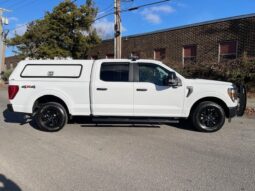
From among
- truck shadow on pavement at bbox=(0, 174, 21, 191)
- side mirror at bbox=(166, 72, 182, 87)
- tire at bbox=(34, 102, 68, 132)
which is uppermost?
side mirror at bbox=(166, 72, 182, 87)

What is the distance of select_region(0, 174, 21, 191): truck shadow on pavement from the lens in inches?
187

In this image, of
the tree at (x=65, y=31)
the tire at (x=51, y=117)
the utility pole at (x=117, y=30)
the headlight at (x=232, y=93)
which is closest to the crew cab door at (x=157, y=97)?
the headlight at (x=232, y=93)

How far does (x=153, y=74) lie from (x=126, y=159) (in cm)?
319

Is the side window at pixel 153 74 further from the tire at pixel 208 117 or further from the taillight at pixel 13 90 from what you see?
the taillight at pixel 13 90

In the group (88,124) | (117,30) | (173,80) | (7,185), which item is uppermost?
(117,30)

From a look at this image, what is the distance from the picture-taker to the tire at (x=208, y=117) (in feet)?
28.5

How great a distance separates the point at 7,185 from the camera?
490 centimetres

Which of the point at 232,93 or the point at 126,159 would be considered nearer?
the point at 126,159

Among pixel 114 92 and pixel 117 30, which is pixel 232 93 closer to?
pixel 114 92

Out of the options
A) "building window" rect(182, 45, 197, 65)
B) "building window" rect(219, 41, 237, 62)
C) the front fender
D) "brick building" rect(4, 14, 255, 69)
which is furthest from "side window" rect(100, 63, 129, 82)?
"building window" rect(182, 45, 197, 65)

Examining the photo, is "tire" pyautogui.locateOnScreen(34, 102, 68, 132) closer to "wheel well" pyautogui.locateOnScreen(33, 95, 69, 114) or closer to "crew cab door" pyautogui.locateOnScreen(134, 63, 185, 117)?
"wheel well" pyautogui.locateOnScreen(33, 95, 69, 114)

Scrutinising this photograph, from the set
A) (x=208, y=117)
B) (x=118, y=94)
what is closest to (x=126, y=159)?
(x=118, y=94)

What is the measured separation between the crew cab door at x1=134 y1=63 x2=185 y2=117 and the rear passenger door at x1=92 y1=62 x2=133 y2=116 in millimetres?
205

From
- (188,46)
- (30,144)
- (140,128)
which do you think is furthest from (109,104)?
(188,46)
